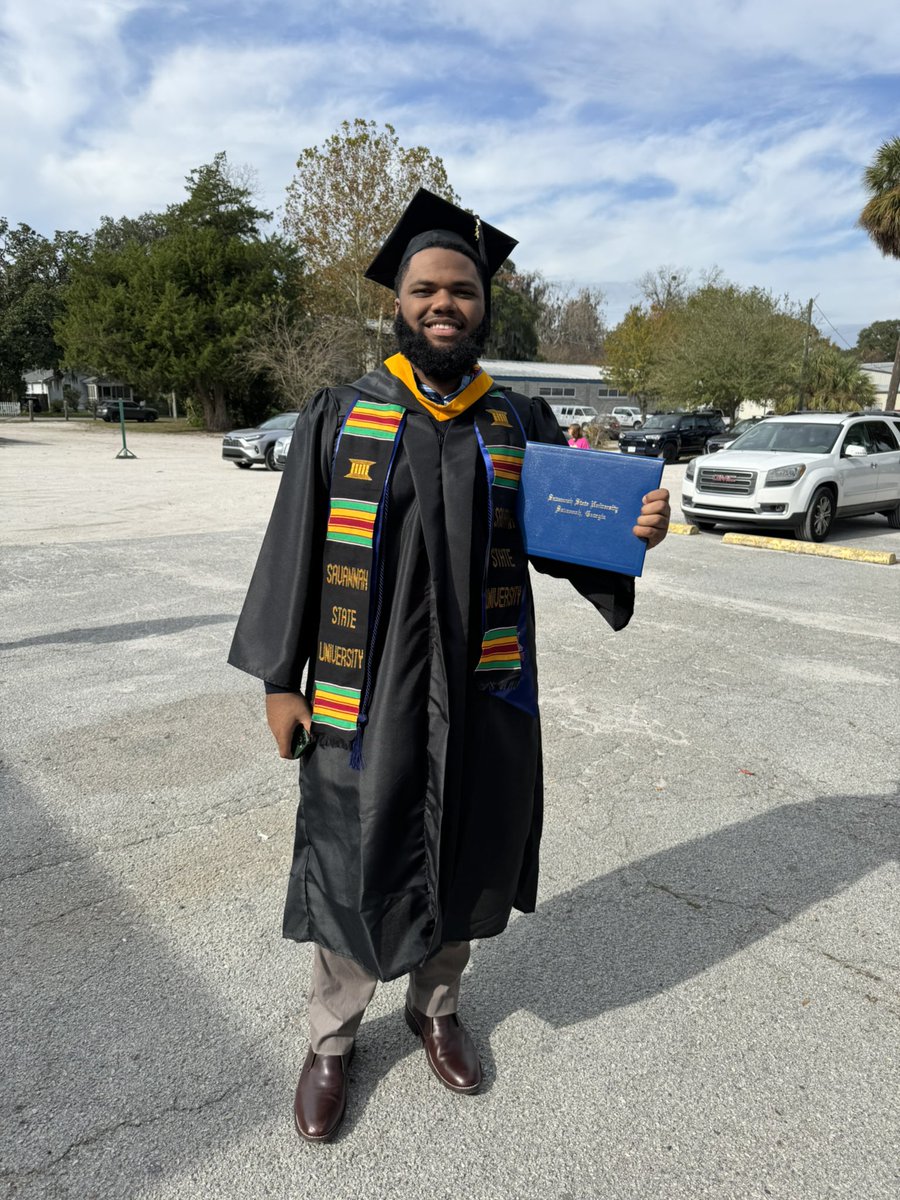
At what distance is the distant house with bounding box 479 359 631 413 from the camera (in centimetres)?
6094

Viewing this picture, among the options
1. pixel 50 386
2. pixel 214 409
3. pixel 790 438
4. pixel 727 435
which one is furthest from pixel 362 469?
pixel 50 386

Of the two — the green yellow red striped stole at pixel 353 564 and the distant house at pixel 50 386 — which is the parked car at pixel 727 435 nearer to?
the green yellow red striped stole at pixel 353 564

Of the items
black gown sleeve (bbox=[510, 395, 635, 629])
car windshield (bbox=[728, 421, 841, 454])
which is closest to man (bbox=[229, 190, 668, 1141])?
black gown sleeve (bbox=[510, 395, 635, 629])

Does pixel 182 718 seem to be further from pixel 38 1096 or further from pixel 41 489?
pixel 41 489

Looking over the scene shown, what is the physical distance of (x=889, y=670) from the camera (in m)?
6.10

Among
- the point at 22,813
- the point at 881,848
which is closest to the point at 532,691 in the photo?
the point at 881,848

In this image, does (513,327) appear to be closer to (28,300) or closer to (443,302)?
(28,300)

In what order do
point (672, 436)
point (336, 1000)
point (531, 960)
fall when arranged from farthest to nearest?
point (672, 436)
point (531, 960)
point (336, 1000)

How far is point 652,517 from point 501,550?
371 millimetres

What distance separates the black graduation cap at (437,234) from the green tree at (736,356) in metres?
34.7

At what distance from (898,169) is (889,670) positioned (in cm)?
2609

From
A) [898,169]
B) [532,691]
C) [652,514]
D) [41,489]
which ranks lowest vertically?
[41,489]

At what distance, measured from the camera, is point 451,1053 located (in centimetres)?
229

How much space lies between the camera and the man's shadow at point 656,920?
102 inches
